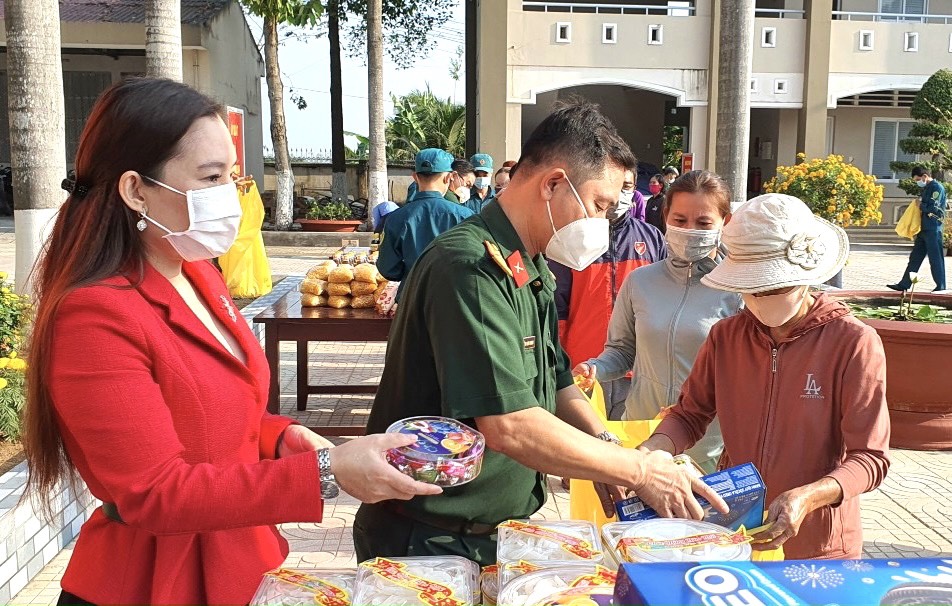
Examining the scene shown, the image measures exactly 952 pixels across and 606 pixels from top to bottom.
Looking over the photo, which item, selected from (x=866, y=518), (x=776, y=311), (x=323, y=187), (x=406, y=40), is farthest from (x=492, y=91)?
(x=776, y=311)

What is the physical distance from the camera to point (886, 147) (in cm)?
2506

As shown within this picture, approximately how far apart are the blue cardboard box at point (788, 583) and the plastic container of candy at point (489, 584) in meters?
0.44

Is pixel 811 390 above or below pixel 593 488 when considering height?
above

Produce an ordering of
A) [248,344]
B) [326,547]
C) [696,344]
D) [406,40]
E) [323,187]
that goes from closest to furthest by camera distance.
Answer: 1. [248,344]
2. [696,344]
3. [326,547]
4. [406,40]
5. [323,187]

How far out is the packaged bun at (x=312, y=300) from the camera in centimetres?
626

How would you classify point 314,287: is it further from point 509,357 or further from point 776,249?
point 509,357

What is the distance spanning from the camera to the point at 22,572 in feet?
12.0

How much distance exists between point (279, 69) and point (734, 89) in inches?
503

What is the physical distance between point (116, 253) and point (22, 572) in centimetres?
266

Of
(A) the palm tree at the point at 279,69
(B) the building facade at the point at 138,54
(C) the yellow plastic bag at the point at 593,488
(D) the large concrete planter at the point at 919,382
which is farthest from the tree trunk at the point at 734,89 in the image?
(B) the building facade at the point at 138,54

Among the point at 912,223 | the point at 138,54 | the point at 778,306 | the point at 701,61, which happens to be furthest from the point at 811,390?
the point at 138,54

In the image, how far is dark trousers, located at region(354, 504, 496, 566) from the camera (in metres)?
2.00

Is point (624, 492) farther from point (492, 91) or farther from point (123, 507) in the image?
point (492, 91)

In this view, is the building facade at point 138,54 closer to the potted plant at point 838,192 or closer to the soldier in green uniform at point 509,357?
the potted plant at point 838,192
